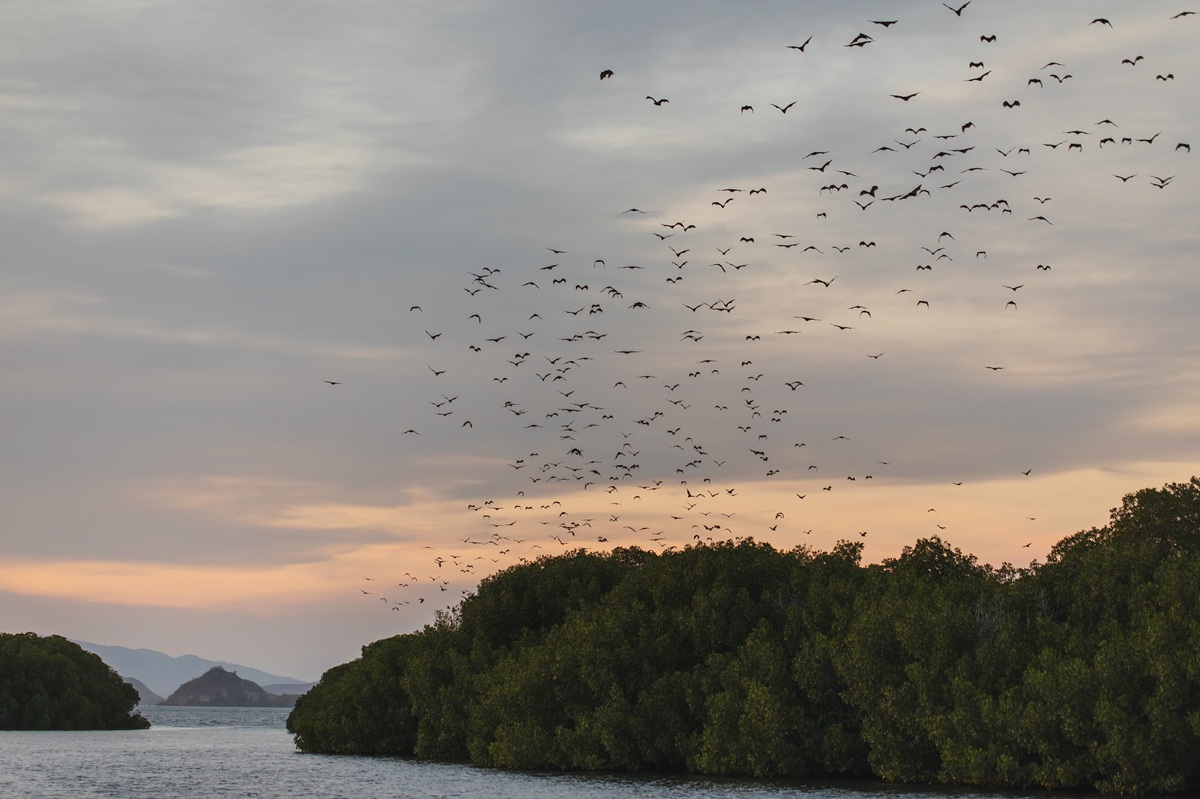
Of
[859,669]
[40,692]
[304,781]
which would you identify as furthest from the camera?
[40,692]

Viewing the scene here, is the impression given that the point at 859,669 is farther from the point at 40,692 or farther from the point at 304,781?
the point at 40,692

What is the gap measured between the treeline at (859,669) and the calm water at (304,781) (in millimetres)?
3171

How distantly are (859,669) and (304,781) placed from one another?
37367 mm

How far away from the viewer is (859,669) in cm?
7444

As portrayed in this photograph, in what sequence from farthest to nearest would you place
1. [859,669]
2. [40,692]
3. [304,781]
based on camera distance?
[40,692] < [304,781] < [859,669]

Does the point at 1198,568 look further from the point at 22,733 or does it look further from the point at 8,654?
the point at 8,654

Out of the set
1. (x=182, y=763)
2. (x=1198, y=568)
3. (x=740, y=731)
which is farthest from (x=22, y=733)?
(x=1198, y=568)

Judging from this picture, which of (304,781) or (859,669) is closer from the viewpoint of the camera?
(859,669)

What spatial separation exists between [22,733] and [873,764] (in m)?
131

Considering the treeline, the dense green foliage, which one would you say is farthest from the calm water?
the dense green foliage

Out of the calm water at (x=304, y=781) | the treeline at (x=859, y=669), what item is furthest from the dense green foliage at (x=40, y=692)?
the treeline at (x=859, y=669)

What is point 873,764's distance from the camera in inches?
2940

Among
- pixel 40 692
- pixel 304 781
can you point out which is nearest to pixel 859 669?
pixel 304 781

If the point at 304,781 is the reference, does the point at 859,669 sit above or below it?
above
